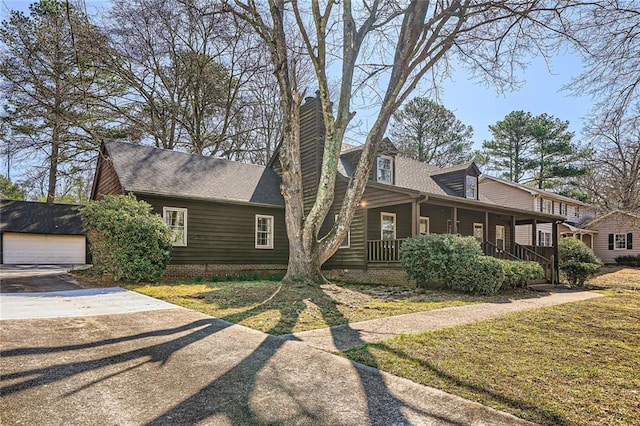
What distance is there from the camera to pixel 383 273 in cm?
1502

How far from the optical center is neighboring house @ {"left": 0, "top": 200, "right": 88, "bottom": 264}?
25219 millimetres

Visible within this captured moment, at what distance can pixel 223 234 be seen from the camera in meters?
16.1

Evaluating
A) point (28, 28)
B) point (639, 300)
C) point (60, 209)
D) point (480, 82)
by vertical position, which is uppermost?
point (28, 28)

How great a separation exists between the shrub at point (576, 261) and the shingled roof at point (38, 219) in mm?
27714

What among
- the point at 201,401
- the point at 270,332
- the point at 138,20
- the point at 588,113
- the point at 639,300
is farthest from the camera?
the point at 138,20

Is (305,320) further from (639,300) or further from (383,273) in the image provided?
(639,300)

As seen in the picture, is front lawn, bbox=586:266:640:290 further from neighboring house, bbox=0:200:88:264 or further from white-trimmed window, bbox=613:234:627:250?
neighboring house, bbox=0:200:88:264

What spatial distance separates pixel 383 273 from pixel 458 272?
12.9ft

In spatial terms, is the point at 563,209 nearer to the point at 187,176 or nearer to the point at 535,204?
the point at 535,204

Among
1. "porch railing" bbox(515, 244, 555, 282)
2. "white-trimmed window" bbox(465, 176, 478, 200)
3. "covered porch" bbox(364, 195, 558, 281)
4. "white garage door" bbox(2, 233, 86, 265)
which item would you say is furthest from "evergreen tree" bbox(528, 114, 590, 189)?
"white garage door" bbox(2, 233, 86, 265)

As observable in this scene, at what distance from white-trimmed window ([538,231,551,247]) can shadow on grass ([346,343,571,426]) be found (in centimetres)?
2898

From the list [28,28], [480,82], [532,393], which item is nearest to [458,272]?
[480,82]

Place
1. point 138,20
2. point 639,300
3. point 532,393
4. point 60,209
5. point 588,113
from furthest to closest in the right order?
point 60,209 → point 138,20 → point 639,300 → point 588,113 → point 532,393

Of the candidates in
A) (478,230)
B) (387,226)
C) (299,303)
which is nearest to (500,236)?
(478,230)
